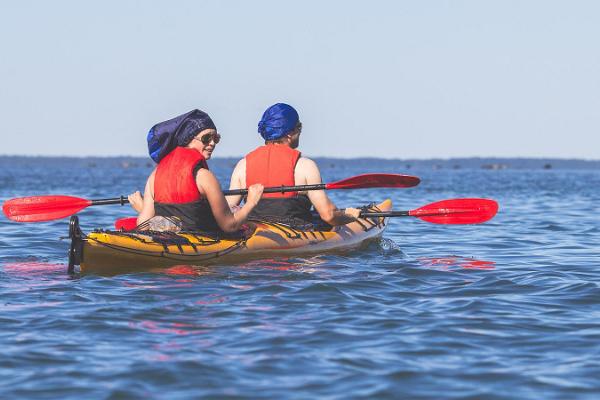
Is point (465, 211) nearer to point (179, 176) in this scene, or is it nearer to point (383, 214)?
point (383, 214)

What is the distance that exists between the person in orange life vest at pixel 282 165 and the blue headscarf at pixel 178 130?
113cm

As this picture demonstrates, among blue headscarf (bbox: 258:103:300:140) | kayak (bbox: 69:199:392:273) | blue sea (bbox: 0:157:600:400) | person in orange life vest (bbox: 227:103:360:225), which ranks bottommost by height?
blue sea (bbox: 0:157:600:400)

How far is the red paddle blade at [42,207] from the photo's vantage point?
11.5m

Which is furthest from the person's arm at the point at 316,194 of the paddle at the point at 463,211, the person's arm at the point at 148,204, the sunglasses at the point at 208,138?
the paddle at the point at 463,211

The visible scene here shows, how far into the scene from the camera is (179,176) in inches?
376

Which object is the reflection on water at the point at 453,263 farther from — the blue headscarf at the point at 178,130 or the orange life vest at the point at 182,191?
the blue headscarf at the point at 178,130

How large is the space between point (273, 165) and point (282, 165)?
11 centimetres

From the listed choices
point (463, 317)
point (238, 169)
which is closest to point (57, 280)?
point (238, 169)

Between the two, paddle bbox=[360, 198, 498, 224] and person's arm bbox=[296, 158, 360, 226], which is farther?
paddle bbox=[360, 198, 498, 224]

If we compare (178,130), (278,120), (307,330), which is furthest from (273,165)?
(307,330)

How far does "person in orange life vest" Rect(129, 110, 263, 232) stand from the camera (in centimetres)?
954

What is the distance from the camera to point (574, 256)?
12.5 metres

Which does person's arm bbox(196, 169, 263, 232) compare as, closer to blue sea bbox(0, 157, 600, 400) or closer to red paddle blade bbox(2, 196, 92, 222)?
blue sea bbox(0, 157, 600, 400)

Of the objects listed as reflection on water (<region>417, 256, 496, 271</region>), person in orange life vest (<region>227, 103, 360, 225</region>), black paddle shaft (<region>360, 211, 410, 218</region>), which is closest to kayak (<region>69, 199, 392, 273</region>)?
person in orange life vest (<region>227, 103, 360, 225</region>)
